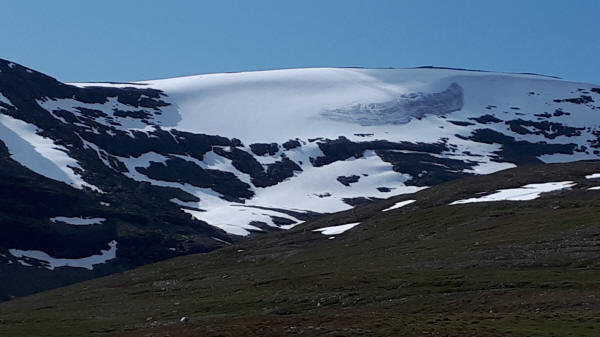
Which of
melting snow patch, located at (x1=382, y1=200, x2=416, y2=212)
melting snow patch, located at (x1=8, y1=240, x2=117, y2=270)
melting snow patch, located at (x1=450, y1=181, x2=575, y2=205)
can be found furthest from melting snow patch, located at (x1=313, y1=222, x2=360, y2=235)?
melting snow patch, located at (x1=8, y1=240, x2=117, y2=270)

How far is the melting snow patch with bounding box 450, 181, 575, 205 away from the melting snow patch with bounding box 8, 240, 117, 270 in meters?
67.2

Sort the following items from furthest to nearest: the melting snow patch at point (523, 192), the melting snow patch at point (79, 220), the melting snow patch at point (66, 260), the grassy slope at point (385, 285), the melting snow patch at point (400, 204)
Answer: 1. the melting snow patch at point (79, 220)
2. the melting snow patch at point (66, 260)
3. the melting snow patch at point (400, 204)
4. the melting snow patch at point (523, 192)
5. the grassy slope at point (385, 285)

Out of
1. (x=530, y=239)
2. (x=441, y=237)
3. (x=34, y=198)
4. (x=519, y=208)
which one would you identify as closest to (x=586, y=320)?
(x=530, y=239)

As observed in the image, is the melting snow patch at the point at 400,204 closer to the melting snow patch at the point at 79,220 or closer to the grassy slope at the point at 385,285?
the grassy slope at the point at 385,285

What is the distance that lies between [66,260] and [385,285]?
105502 millimetres

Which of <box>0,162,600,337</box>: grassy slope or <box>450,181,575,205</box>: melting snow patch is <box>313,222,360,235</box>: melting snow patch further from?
<box>450,181,575,205</box>: melting snow patch

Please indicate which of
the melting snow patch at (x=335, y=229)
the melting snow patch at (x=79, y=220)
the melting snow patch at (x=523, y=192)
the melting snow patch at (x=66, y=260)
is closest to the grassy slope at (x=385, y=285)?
the melting snow patch at (x=335, y=229)

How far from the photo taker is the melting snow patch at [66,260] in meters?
156

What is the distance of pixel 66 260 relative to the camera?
524 ft

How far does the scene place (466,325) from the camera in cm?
4188

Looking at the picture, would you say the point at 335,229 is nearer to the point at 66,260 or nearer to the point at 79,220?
the point at 66,260

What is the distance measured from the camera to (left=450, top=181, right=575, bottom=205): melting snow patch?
118688 millimetres

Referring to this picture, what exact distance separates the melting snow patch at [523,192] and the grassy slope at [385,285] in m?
3.47

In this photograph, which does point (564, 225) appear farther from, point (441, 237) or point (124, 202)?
point (124, 202)
